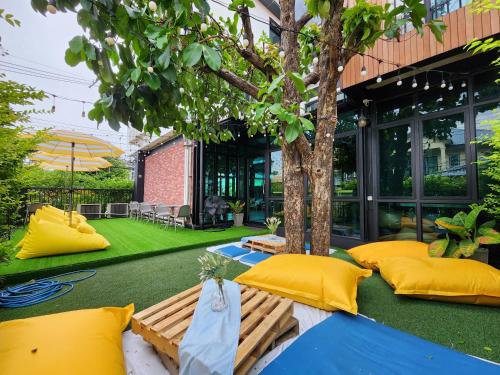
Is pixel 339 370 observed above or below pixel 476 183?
below

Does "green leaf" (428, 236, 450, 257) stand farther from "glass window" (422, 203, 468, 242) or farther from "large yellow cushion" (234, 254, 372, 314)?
"large yellow cushion" (234, 254, 372, 314)

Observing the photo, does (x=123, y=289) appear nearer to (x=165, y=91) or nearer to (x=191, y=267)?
(x=191, y=267)

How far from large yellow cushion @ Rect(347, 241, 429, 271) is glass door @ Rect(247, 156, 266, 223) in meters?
3.94

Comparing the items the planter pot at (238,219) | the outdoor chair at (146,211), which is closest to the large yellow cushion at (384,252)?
the planter pot at (238,219)

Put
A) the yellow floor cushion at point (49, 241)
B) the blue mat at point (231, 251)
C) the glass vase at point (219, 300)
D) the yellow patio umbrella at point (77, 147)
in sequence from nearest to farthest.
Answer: the glass vase at point (219, 300) < the yellow floor cushion at point (49, 241) < the yellow patio umbrella at point (77, 147) < the blue mat at point (231, 251)

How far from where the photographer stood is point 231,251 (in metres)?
4.32

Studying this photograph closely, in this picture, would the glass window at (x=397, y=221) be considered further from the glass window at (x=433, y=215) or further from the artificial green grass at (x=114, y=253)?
the artificial green grass at (x=114, y=253)

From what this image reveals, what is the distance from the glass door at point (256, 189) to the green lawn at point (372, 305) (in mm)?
3926

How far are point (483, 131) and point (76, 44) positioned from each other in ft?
17.1

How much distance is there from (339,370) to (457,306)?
175 centimetres

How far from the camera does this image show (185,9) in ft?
4.33

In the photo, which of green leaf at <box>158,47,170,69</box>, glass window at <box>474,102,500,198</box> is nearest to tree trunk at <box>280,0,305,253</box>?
green leaf at <box>158,47,170,69</box>

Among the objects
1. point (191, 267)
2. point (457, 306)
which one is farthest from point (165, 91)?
point (457, 306)

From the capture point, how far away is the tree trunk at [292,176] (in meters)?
2.93
